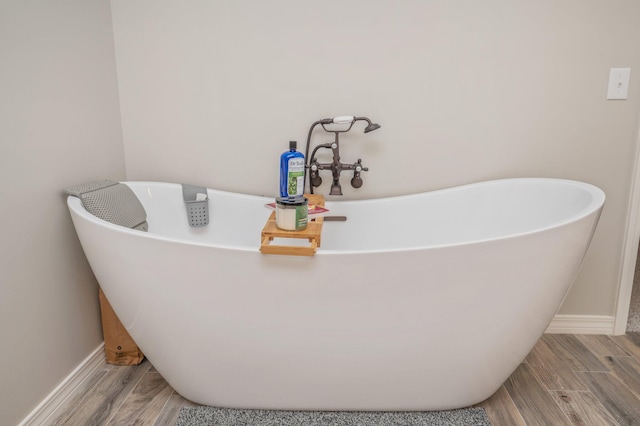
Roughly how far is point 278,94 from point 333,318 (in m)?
1.01

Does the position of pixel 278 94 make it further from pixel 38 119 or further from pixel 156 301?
pixel 156 301

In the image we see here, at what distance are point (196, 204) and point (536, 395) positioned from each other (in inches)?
56.2

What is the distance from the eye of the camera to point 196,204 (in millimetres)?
1611

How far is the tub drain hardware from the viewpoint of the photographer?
5.28 ft

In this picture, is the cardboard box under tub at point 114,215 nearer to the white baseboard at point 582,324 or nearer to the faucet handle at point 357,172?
the faucet handle at point 357,172

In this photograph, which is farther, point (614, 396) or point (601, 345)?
point (601, 345)

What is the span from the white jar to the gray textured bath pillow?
60 cm

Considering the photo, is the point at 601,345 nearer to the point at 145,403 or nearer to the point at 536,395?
the point at 536,395

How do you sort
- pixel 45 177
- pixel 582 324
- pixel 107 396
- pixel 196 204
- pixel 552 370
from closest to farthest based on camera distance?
pixel 45 177, pixel 107 396, pixel 552 370, pixel 196 204, pixel 582 324

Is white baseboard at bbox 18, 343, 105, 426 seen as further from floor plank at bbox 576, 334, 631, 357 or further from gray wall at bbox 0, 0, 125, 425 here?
floor plank at bbox 576, 334, 631, 357

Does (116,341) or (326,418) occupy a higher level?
(116,341)

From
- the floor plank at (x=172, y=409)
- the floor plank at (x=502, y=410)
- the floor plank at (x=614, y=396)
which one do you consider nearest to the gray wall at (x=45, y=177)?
the floor plank at (x=172, y=409)

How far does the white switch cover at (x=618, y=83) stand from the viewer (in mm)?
1570

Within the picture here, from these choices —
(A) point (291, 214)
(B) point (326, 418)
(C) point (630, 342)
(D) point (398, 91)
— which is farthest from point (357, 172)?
(C) point (630, 342)
